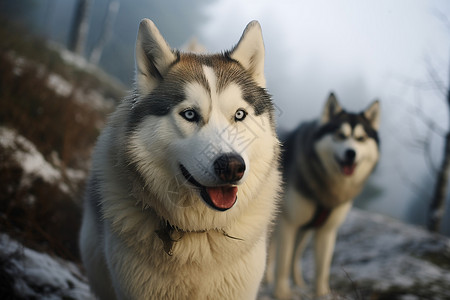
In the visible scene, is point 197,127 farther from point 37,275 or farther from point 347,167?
point 347,167

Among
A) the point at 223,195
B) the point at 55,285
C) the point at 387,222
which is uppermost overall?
the point at 223,195

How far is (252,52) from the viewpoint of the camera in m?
2.29

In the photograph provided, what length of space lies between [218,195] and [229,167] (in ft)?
0.78

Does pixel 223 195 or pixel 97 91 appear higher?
pixel 97 91

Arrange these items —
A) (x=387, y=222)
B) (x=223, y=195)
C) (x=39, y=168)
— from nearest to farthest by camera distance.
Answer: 1. (x=223, y=195)
2. (x=39, y=168)
3. (x=387, y=222)

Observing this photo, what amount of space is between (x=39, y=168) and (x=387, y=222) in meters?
7.69

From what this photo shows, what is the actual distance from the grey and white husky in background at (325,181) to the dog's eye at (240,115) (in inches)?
119

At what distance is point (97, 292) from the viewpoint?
258 centimetres

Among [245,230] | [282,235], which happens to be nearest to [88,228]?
[245,230]

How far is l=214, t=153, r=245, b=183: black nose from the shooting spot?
1.63 m

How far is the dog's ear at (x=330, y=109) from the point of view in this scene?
5027mm

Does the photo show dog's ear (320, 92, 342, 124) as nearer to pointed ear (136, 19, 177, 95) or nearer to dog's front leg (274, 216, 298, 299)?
dog's front leg (274, 216, 298, 299)

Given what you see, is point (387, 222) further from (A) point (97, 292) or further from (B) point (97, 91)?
(B) point (97, 91)

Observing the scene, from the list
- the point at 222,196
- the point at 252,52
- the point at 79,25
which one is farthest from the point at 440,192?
the point at 79,25
